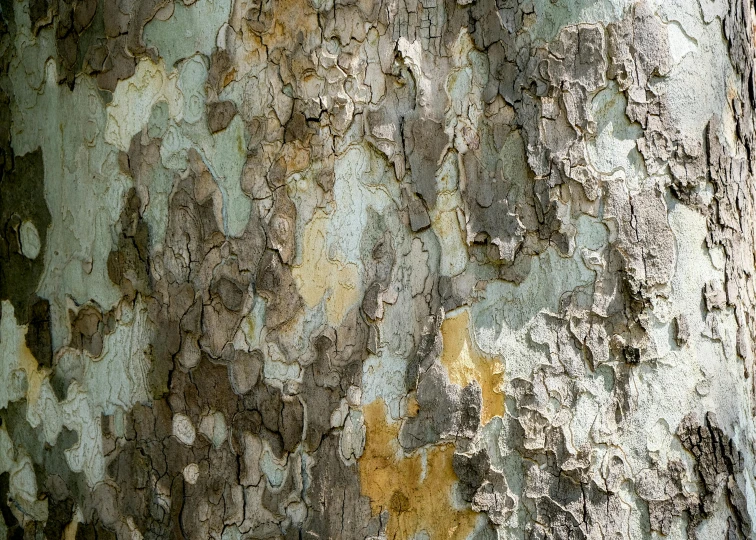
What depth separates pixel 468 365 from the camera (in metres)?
1.48

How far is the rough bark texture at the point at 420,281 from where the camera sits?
4.82 ft

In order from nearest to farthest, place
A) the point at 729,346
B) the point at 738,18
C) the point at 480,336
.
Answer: the point at 480,336, the point at 729,346, the point at 738,18

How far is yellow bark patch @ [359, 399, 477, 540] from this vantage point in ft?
4.79

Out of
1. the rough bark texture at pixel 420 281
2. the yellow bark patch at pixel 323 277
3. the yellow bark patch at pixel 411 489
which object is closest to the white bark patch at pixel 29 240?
the rough bark texture at pixel 420 281

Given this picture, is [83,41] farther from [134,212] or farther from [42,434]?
[42,434]

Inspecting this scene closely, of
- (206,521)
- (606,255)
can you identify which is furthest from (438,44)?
(206,521)

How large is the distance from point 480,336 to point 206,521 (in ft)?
2.20

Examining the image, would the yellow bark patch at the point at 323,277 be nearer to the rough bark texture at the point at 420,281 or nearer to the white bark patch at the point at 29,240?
the rough bark texture at the point at 420,281

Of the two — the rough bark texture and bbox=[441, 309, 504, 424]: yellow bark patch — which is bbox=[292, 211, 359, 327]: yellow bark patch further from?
bbox=[441, 309, 504, 424]: yellow bark patch

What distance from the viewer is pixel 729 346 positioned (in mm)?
1584

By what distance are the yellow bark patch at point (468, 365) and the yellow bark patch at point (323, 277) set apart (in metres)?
0.20

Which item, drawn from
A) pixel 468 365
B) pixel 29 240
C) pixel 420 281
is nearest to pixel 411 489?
pixel 468 365

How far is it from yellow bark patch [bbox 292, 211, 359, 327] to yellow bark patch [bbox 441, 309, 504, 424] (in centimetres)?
20

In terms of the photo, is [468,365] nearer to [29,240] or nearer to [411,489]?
[411,489]
